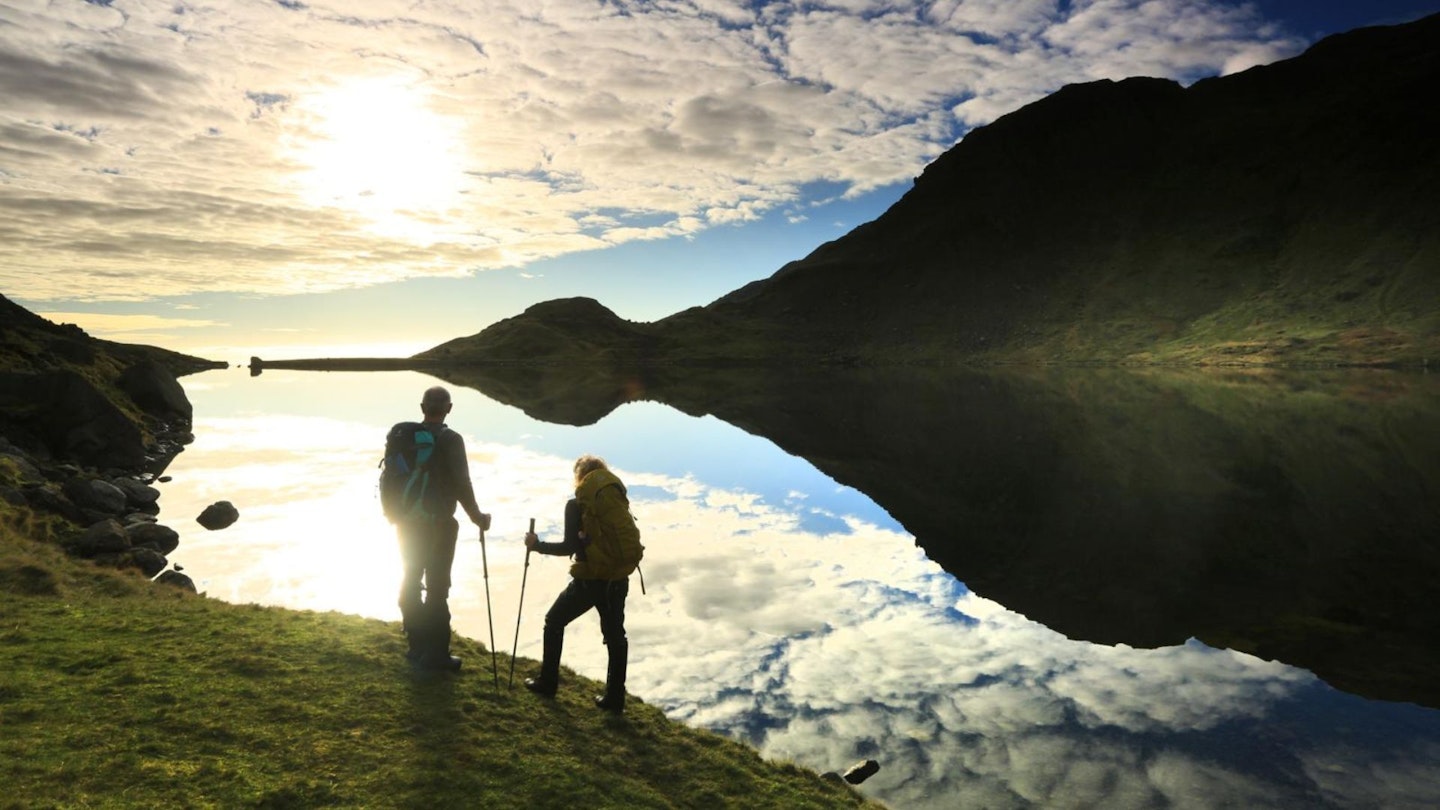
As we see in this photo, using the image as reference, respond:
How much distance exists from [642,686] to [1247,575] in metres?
16.3

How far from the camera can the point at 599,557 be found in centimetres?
1030

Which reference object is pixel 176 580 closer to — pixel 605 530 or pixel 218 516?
pixel 218 516

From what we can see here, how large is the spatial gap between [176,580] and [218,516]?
8523 millimetres

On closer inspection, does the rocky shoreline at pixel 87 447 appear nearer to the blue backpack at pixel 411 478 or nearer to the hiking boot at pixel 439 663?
the hiking boot at pixel 439 663

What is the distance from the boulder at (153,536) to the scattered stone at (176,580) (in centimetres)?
379

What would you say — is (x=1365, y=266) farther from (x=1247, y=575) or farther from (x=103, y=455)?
(x=103, y=455)

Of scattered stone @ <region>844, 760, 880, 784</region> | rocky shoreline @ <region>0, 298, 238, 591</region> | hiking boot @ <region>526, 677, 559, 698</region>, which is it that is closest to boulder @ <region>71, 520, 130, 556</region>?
rocky shoreline @ <region>0, 298, 238, 591</region>

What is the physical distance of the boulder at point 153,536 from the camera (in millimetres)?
20312

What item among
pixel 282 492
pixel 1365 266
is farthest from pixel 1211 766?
pixel 1365 266

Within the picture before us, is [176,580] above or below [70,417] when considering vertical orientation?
below

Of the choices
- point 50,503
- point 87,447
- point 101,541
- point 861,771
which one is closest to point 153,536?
point 101,541

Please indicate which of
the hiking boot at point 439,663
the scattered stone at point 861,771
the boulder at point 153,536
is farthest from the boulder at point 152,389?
the scattered stone at point 861,771

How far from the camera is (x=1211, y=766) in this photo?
10875 mm

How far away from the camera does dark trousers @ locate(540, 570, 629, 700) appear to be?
10633mm
